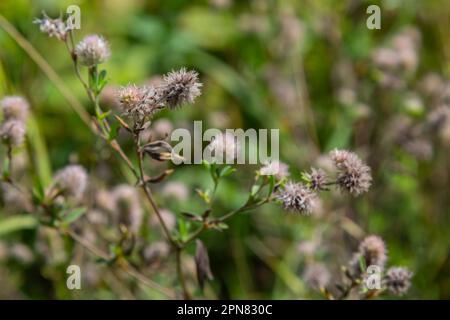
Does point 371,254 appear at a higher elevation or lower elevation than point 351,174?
lower

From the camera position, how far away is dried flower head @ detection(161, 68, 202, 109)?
2.97 feet

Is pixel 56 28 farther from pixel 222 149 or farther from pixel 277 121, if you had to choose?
pixel 277 121

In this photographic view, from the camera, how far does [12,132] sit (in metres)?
1.17

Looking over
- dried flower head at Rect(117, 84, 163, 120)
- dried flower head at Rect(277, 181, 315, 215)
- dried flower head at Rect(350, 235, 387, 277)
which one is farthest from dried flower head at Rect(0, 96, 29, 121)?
dried flower head at Rect(350, 235, 387, 277)

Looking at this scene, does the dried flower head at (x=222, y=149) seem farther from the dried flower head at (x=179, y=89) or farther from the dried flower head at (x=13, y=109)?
the dried flower head at (x=13, y=109)

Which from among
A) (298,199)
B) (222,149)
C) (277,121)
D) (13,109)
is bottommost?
(298,199)

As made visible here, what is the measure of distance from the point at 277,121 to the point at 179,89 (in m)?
1.26

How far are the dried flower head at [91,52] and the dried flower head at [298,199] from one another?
0.42 m

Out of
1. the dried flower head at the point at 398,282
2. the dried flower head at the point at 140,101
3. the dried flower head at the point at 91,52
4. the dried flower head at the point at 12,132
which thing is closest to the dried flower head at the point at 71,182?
the dried flower head at the point at 12,132

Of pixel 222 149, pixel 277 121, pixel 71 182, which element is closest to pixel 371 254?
pixel 222 149

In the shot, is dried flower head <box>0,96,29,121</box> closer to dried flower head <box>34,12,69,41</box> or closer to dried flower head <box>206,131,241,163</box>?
dried flower head <box>34,12,69,41</box>

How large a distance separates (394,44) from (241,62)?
62 cm

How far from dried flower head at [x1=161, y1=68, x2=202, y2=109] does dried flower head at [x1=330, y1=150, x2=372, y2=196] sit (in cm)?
26

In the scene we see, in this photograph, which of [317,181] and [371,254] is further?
[371,254]
